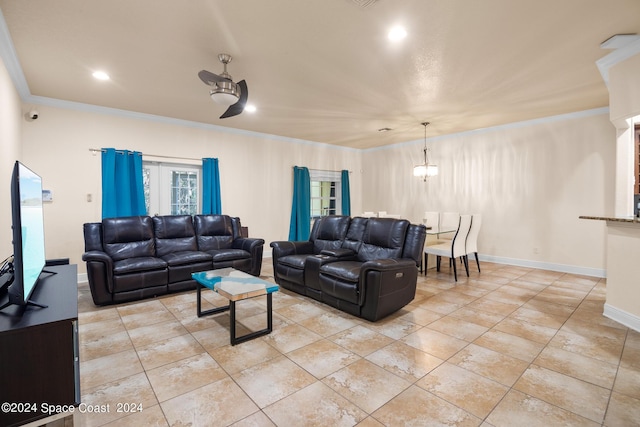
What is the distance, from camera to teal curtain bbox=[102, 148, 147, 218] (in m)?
4.47

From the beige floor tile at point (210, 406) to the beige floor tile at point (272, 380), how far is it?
0.06 m

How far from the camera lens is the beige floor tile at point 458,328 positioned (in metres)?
2.71

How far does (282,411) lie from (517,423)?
1.33 meters

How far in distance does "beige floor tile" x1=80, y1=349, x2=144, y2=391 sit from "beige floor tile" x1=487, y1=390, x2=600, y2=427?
2403 millimetres

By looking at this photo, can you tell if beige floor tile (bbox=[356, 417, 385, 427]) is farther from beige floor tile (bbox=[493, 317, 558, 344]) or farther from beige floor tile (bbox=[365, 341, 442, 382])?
beige floor tile (bbox=[493, 317, 558, 344])

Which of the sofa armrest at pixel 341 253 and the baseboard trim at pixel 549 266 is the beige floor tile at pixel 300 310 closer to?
the sofa armrest at pixel 341 253

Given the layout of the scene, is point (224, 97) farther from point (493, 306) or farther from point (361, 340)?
point (493, 306)

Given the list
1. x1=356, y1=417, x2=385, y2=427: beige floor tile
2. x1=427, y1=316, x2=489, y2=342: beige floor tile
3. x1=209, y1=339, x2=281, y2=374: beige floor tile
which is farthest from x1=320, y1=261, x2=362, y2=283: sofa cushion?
x1=356, y1=417, x2=385, y2=427: beige floor tile

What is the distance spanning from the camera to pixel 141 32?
2.57m

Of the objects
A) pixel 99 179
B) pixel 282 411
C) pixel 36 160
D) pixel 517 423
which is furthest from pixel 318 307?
pixel 36 160

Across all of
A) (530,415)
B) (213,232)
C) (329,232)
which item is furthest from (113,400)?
(213,232)

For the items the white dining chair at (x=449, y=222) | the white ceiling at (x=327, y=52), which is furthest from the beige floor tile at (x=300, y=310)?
the white dining chair at (x=449, y=222)

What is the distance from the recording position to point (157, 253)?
14.0 feet

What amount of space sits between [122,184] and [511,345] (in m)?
5.43
